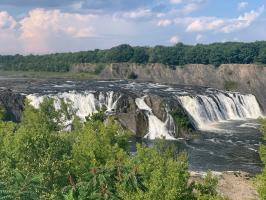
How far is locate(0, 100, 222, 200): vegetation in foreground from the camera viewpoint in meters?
24.3

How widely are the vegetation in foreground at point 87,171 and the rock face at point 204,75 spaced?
88.4m

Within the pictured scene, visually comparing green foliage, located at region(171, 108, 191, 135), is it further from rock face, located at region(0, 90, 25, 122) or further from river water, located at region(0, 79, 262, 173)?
rock face, located at region(0, 90, 25, 122)

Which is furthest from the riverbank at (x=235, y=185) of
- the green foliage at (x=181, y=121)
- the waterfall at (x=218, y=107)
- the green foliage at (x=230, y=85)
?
the green foliage at (x=230, y=85)

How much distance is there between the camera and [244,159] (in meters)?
67.4

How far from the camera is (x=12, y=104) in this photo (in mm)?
82812

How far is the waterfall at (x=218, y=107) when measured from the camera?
3634 inches

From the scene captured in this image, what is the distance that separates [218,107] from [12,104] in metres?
39.2

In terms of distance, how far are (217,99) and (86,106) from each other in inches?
1101

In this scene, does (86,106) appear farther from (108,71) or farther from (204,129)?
(108,71)

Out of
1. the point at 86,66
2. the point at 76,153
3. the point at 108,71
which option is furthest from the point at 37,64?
the point at 76,153

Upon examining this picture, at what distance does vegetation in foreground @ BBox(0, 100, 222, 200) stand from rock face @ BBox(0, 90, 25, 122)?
36410 millimetres

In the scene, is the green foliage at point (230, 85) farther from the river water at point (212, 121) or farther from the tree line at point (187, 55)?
the tree line at point (187, 55)

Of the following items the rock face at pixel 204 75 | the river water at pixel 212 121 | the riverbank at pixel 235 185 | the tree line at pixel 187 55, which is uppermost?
the tree line at pixel 187 55

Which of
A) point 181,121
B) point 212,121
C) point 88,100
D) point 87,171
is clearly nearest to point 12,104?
point 88,100
